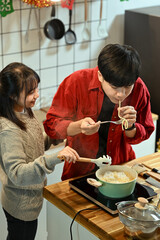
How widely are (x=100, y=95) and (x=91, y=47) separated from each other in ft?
4.40

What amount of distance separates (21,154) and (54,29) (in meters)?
1.44

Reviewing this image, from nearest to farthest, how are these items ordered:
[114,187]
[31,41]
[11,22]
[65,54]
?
1. [114,187]
2. [11,22]
3. [31,41]
4. [65,54]

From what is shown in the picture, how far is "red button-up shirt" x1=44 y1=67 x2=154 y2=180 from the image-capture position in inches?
77.9

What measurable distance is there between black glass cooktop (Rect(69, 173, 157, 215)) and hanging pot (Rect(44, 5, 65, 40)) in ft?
4.52

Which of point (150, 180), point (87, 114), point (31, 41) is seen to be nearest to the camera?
point (150, 180)

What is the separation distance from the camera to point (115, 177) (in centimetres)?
180

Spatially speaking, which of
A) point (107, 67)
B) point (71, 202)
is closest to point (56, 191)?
point (71, 202)

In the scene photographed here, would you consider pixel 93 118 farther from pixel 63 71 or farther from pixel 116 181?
pixel 63 71

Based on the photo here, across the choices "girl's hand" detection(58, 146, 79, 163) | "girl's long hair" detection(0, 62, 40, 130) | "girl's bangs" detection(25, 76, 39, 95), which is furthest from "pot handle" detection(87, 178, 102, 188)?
"girl's bangs" detection(25, 76, 39, 95)

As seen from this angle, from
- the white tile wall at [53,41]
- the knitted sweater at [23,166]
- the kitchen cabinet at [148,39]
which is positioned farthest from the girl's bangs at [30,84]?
the kitchen cabinet at [148,39]

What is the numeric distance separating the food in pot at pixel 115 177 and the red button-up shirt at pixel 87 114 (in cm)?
26

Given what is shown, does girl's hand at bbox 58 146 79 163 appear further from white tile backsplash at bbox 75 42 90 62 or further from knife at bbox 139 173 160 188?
white tile backsplash at bbox 75 42 90 62

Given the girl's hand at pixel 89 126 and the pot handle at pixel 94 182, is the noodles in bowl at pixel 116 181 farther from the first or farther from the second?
the girl's hand at pixel 89 126

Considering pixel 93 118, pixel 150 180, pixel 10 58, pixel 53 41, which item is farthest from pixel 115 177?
pixel 53 41
